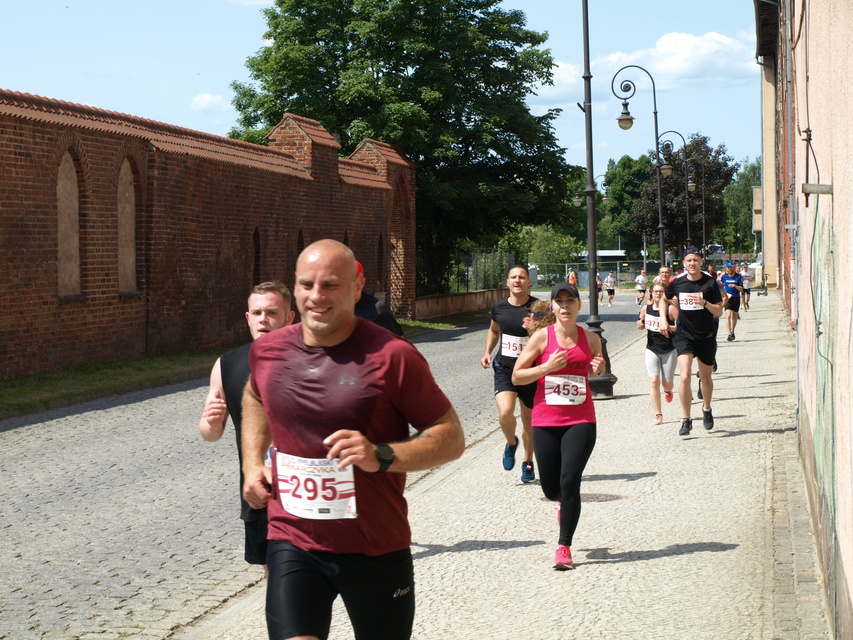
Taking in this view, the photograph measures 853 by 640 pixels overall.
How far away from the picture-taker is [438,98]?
38.9m

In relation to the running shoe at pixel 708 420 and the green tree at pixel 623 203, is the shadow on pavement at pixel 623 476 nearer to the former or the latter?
the running shoe at pixel 708 420

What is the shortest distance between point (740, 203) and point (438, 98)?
83085 mm

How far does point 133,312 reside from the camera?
22141 millimetres

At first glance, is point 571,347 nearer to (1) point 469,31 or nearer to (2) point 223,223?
(2) point 223,223

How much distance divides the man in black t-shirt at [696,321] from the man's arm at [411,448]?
8538mm

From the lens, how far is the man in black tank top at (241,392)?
485cm

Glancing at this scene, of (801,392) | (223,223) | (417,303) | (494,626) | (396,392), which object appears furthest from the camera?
(417,303)

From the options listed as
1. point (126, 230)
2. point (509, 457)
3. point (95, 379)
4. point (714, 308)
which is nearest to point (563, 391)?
point (509, 457)

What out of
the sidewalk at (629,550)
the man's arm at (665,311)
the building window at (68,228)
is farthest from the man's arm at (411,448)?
the building window at (68,228)

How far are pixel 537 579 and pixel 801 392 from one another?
4.52m

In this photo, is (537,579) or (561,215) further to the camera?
(561,215)

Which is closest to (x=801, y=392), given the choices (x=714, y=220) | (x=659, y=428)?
(x=659, y=428)

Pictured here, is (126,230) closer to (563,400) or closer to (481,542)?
(481,542)

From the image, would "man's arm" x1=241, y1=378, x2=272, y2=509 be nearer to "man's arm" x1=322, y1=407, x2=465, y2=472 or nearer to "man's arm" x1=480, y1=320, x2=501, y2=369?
"man's arm" x1=322, y1=407, x2=465, y2=472
